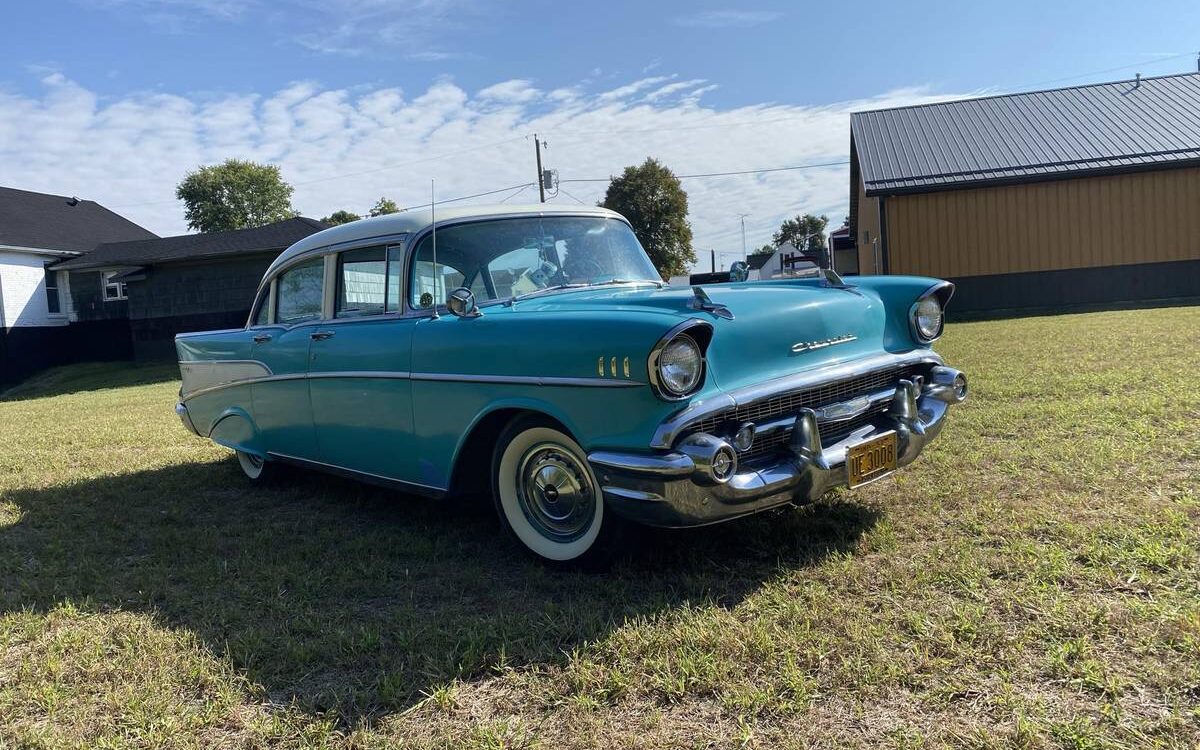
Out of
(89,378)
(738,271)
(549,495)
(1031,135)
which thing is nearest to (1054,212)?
(1031,135)

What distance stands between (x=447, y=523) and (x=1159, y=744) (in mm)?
3136

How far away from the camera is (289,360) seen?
4.61 metres

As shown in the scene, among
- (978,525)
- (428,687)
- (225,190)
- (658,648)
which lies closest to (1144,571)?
(978,525)

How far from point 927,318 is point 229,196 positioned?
186ft

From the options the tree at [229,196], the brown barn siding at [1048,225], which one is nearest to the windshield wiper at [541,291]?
the brown barn siding at [1048,225]

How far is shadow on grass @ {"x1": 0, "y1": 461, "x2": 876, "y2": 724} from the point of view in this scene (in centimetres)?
271

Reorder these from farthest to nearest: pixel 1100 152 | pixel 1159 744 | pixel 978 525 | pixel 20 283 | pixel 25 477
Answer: pixel 20 283, pixel 1100 152, pixel 25 477, pixel 978 525, pixel 1159 744

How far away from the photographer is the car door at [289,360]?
179 inches

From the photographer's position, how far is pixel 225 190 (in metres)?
53.0

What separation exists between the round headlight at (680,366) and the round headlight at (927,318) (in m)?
1.51

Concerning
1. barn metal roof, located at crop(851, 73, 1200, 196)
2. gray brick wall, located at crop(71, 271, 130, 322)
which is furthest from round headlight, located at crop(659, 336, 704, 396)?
gray brick wall, located at crop(71, 271, 130, 322)

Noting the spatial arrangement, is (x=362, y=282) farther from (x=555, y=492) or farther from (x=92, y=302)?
(x=92, y=302)

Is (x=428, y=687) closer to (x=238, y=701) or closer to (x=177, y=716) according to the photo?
(x=238, y=701)

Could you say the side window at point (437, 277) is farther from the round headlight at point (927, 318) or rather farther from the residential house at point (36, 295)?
the residential house at point (36, 295)
